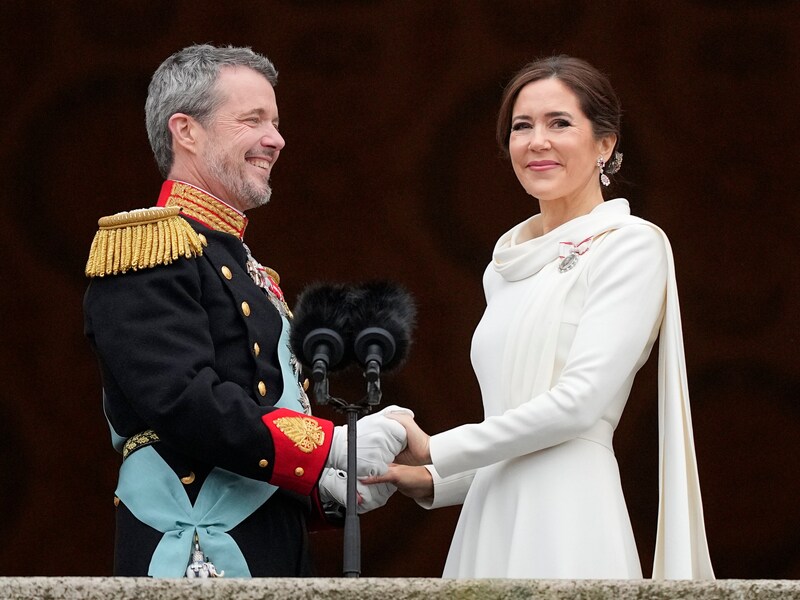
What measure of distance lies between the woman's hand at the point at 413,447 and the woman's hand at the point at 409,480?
29mm

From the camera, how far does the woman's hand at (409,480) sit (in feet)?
12.5

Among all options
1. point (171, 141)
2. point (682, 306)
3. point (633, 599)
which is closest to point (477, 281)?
point (682, 306)

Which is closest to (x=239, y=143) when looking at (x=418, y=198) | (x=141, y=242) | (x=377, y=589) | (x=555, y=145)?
(x=141, y=242)

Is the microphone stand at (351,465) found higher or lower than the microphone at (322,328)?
lower

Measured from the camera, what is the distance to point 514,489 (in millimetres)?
3744

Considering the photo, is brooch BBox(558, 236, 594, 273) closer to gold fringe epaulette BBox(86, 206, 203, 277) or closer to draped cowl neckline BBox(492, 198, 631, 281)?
draped cowl neckline BBox(492, 198, 631, 281)

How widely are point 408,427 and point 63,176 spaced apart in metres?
2.89

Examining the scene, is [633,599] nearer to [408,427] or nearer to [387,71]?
[408,427]

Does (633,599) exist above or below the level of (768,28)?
below

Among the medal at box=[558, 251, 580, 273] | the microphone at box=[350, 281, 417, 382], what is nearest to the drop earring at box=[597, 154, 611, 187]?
the medal at box=[558, 251, 580, 273]

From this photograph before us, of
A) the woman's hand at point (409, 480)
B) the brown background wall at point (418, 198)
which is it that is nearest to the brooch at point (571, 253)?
the woman's hand at point (409, 480)

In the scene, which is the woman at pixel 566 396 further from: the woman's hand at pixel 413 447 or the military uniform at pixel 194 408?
the military uniform at pixel 194 408

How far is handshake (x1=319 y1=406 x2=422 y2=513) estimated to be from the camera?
3729 millimetres

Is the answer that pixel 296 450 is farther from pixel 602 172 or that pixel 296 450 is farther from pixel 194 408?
pixel 602 172
